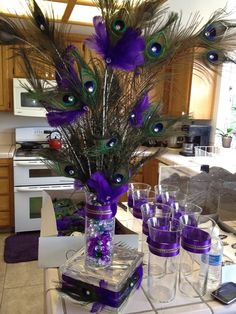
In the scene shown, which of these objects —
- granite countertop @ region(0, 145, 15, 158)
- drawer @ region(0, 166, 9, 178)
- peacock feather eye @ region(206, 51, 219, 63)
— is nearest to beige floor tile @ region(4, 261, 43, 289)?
drawer @ region(0, 166, 9, 178)

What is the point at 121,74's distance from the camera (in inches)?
31.8

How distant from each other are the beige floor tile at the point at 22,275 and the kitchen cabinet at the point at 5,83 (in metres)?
1.81

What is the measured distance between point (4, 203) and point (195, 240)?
9.60ft

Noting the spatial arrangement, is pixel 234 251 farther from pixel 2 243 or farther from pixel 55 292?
pixel 2 243

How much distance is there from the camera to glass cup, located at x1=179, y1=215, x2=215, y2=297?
851mm

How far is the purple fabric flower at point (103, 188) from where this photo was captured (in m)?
0.78

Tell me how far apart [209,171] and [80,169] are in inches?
43.9

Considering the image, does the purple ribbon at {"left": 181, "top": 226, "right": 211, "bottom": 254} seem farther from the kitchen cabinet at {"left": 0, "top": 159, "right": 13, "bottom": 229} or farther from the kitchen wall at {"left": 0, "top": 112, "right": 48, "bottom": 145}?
the kitchen wall at {"left": 0, "top": 112, "right": 48, "bottom": 145}

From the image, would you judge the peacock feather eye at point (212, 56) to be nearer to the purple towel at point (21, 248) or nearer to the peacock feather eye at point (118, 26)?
the peacock feather eye at point (118, 26)

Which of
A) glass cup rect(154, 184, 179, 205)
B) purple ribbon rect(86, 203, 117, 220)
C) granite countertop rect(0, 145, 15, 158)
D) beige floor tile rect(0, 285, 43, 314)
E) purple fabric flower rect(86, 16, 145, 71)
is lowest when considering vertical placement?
beige floor tile rect(0, 285, 43, 314)

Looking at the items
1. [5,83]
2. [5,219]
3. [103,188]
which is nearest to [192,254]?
[103,188]

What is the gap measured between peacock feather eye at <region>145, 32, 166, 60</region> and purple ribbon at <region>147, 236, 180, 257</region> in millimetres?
487

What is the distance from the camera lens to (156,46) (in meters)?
0.78

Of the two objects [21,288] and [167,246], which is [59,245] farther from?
[21,288]
